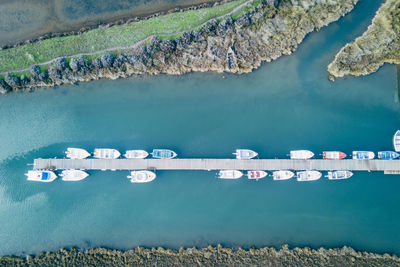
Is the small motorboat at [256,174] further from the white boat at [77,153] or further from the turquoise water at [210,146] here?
the white boat at [77,153]

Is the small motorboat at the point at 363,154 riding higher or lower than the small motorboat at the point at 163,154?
lower

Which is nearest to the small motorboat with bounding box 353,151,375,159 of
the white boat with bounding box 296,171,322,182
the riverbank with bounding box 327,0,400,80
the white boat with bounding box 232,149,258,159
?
the white boat with bounding box 296,171,322,182

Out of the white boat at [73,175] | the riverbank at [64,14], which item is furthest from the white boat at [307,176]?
the white boat at [73,175]

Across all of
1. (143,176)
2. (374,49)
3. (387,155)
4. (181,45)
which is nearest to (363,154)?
(387,155)

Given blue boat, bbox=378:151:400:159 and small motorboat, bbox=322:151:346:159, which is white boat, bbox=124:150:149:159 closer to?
small motorboat, bbox=322:151:346:159

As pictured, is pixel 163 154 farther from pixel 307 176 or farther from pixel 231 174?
pixel 307 176
